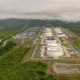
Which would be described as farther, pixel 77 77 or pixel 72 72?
pixel 72 72

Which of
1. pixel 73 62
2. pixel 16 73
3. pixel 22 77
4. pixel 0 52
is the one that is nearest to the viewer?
pixel 22 77

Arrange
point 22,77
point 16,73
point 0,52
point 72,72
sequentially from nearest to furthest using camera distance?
point 22,77 < point 16,73 < point 72,72 < point 0,52

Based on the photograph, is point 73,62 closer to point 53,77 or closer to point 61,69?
point 61,69

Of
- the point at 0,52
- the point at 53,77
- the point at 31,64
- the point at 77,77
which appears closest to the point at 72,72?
the point at 77,77

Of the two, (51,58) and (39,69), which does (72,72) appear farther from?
(51,58)

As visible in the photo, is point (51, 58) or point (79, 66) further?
point (51, 58)

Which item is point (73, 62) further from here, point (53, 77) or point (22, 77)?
point (22, 77)

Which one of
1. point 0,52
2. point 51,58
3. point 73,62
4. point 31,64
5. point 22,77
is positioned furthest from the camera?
point 0,52

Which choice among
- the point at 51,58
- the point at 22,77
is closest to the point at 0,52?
the point at 51,58

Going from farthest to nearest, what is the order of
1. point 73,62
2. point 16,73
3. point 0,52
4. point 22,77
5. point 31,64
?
point 0,52 < point 73,62 < point 31,64 < point 16,73 < point 22,77
